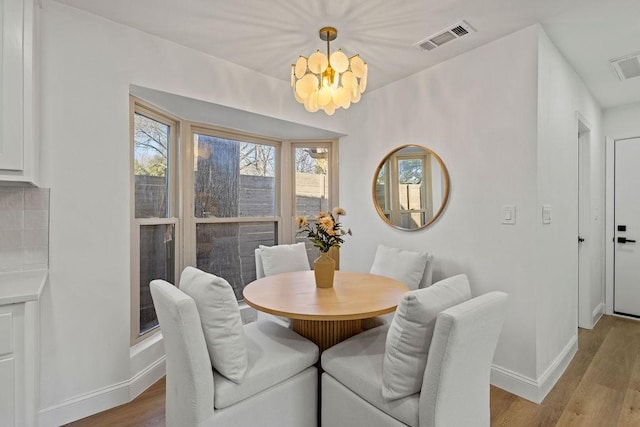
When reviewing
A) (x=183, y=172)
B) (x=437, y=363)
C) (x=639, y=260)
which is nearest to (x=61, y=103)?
(x=183, y=172)

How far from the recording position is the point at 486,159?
2.30 metres

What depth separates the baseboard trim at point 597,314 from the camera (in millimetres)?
3330

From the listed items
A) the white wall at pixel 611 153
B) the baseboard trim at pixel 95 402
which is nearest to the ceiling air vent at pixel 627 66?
the white wall at pixel 611 153

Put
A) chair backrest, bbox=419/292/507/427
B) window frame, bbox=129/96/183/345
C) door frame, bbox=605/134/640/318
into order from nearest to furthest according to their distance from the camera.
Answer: chair backrest, bbox=419/292/507/427 < window frame, bbox=129/96/183/345 < door frame, bbox=605/134/640/318

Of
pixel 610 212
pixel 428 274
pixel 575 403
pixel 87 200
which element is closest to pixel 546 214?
pixel 428 274

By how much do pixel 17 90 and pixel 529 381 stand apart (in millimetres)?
3377

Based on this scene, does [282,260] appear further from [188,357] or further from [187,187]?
[188,357]

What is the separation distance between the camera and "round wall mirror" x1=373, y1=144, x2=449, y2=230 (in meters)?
2.63

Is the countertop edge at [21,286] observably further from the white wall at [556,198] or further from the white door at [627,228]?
the white door at [627,228]

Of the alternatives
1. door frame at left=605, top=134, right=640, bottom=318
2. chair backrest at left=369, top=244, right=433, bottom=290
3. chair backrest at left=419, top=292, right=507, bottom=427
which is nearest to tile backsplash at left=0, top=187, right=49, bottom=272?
chair backrest at left=419, top=292, right=507, bottom=427

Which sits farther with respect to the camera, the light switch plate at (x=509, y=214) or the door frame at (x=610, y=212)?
the door frame at (x=610, y=212)

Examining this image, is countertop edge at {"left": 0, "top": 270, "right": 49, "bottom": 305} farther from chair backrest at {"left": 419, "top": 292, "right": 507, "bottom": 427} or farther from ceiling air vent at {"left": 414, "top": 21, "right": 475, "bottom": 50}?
ceiling air vent at {"left": 414, "top": 21, "right": 475, "bottom": 50}

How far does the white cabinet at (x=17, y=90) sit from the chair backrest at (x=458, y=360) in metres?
2.06

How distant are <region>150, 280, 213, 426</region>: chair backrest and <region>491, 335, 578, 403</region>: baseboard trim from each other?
6.49 feet
